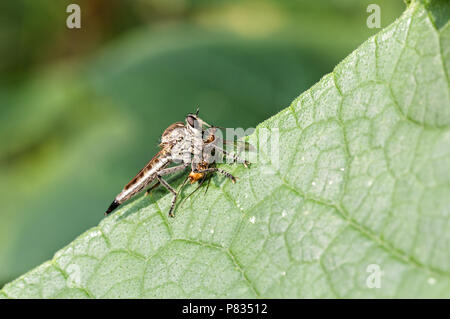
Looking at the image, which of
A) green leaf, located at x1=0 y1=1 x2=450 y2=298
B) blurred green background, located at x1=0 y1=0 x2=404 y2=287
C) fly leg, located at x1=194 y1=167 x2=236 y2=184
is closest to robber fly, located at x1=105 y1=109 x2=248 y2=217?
fly leg, located at x1=194 y1=167 x2=236 y2=184

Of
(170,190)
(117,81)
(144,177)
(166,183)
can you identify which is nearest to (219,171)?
(170,190)

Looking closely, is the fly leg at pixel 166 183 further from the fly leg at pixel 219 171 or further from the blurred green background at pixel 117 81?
the blurred green background at pixel 117 81

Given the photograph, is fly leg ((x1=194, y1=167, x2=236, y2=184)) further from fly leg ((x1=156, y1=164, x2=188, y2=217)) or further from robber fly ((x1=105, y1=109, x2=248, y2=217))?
fly leg ((x1=156, y1=164, x2=188, y2=217))

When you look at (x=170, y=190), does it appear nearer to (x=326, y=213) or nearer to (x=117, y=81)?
(x=326, y=213)

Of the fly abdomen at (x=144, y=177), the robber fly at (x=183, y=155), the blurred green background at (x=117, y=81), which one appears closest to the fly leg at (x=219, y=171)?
the robber fly at (x=183, y=155)

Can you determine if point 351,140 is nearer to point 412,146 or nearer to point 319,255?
point 412,146

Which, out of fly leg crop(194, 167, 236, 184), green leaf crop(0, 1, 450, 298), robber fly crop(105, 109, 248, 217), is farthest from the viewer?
robber fly crop(105, 109, 248, 217)

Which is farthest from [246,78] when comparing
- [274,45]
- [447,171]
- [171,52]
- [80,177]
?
[447,171]
